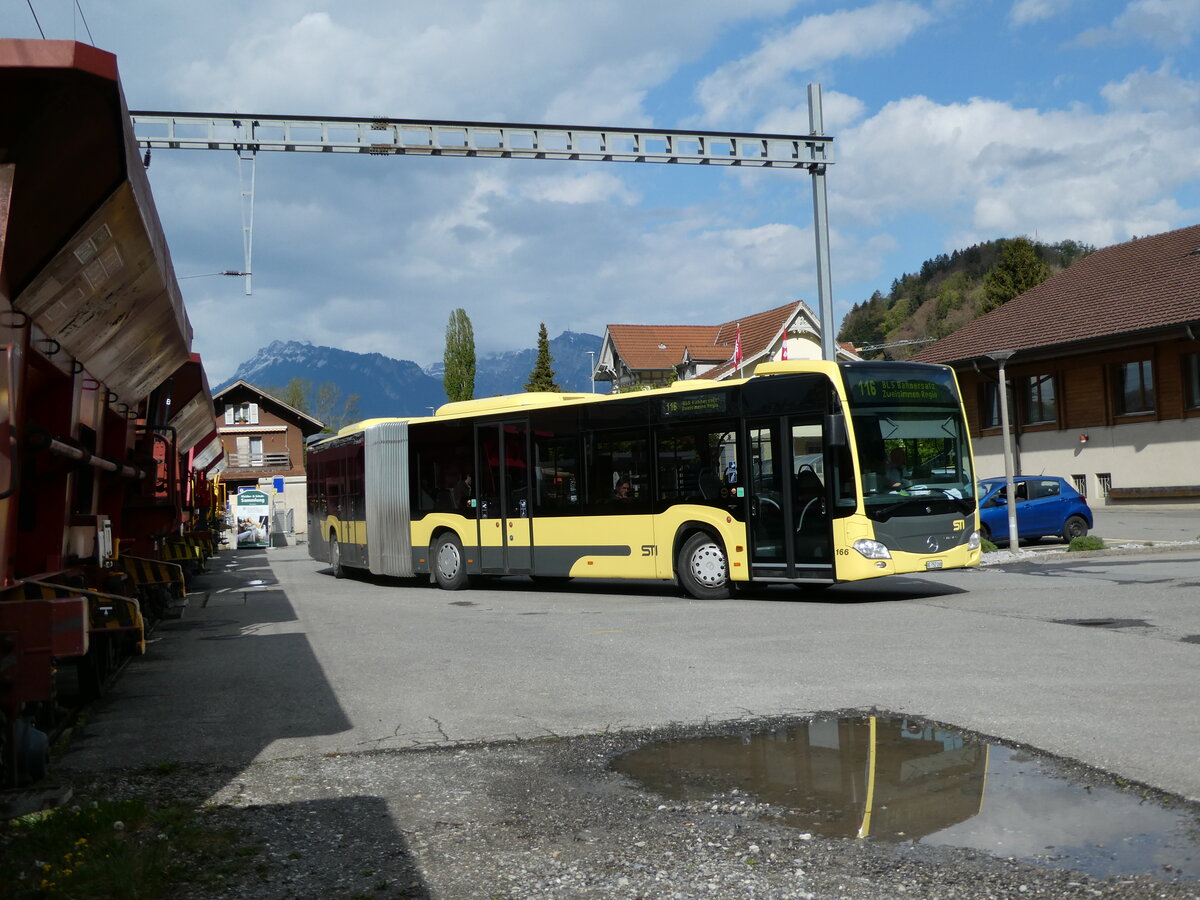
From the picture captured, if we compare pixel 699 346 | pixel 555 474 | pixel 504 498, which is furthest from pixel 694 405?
pixel 699 346

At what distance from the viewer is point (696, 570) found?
55.8 ft

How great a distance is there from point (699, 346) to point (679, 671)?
2910 inches

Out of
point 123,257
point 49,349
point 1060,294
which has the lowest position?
point 49,349

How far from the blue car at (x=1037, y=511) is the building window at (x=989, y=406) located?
16.9 meters

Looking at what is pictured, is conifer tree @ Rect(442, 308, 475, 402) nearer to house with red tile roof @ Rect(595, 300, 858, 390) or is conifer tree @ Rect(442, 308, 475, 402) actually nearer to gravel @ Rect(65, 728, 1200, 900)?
house with red tile roof @ Rect(595, 300, 858, 390)

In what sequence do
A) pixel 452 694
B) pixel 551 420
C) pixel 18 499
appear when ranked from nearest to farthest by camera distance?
pixel 18 499 → pixel 452 694 → pixel 551 420

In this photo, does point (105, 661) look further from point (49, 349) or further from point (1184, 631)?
point (1184, 631)

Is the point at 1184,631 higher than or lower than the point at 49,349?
lower

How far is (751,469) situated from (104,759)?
10355mm

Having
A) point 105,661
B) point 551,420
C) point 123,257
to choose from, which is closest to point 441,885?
point 123,257

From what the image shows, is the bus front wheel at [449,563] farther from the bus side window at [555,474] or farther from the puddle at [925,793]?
the puddle at [925,793]

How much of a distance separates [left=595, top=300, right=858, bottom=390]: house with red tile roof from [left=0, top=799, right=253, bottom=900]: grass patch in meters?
63.1

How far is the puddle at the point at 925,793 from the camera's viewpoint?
485 centimetres

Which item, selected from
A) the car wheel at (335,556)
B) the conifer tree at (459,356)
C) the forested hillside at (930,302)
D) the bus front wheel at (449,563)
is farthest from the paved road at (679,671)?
the conifer tree at (459,356)
